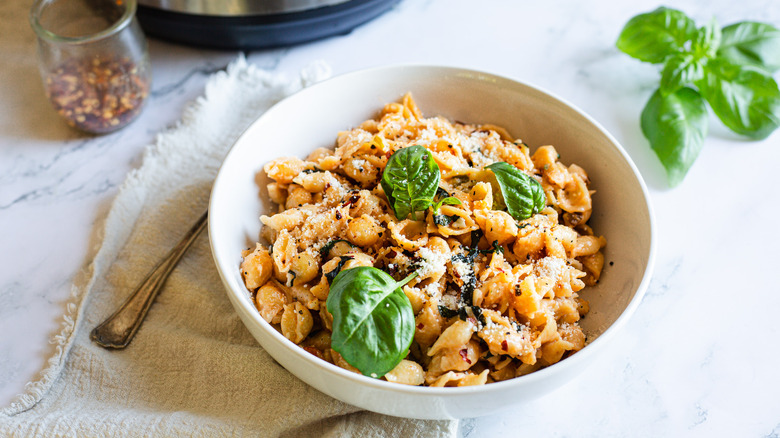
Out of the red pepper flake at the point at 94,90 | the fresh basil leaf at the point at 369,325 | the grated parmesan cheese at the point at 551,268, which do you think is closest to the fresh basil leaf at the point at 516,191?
the grated parmesan cheese at the point at 551,268

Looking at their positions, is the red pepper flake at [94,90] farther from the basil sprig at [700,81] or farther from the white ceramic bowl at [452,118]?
the basil sprig at [700,81]

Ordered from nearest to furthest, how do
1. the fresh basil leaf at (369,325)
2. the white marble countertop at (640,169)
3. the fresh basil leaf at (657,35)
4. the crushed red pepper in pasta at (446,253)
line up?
the fresh basil leaf at (369,325)
the crushed red pepper in pasta at (446,253)
the white marble countertop at (640,169)
the fresh basil leaf at (657,35)

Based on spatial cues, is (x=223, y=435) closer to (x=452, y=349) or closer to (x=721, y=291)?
(x=452, y=349)

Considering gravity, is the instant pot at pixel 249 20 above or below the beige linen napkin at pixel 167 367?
above

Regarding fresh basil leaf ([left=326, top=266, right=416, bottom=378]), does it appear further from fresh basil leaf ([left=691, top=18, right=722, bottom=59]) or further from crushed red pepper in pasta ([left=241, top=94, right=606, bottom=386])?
fresh basil leaf ([left=691, top=18, right=722, bottom=59])

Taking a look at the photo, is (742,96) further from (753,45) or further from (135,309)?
(135,309)

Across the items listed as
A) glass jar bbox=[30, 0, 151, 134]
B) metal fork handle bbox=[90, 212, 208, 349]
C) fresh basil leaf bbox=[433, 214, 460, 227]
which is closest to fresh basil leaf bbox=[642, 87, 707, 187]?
fresh basil leaf bbox=[433, 214, 460, 227]
